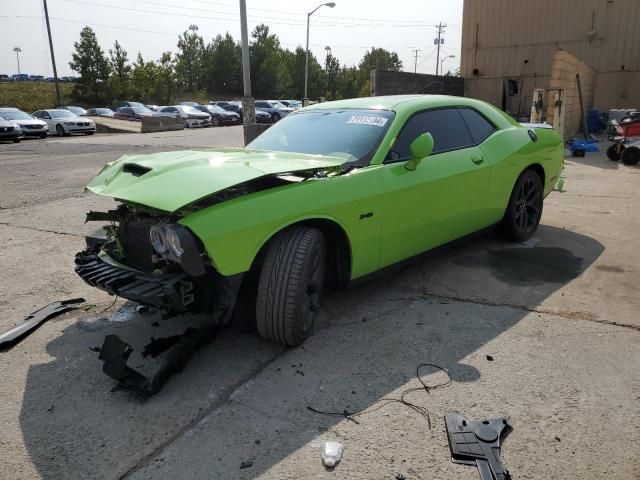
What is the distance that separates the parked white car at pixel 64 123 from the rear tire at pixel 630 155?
80.7 feet

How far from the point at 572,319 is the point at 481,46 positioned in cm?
2367

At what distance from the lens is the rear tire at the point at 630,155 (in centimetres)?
1091

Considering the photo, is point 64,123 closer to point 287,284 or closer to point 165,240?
point 165,240

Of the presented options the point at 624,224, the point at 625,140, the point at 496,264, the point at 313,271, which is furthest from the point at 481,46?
the point at 313,271

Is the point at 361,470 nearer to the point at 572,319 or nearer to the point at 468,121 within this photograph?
the point at 572,319

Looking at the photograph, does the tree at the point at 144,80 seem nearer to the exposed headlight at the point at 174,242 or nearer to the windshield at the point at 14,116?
the windshield at the point at 14,116

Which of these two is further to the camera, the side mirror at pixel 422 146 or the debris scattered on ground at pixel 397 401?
the side mirror at pixel 422 146

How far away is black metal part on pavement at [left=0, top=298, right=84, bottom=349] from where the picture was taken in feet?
11.2

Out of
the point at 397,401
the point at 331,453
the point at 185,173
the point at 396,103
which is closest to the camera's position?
the point at 331,453

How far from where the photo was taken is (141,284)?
2893mm

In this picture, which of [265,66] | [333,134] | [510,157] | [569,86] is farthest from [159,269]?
[265,66]

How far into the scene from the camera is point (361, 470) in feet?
7.23

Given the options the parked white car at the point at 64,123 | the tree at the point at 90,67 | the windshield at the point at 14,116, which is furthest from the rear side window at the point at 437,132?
the tree at the point at 90,67

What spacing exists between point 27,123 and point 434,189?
2456 cm
